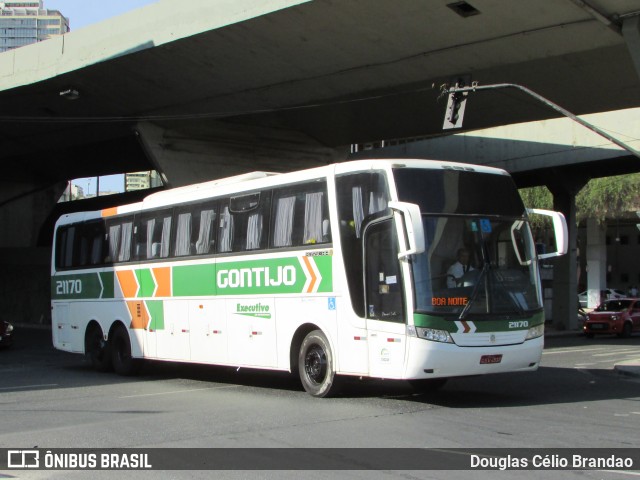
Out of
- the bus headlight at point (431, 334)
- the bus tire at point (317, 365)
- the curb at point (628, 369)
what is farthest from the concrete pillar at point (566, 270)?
the bus headlight at point (431, 334)

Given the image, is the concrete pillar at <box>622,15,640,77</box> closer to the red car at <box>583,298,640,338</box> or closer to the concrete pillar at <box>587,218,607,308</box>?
the red car at <box>583,298,640,338</box>

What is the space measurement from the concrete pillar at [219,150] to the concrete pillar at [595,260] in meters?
37.9

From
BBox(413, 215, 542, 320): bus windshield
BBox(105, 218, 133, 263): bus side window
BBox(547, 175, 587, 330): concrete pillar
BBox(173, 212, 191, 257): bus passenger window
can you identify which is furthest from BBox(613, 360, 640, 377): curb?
BBox(547, 175, 587, 330): concrete pillar

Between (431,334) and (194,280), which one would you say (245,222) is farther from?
(431,334)

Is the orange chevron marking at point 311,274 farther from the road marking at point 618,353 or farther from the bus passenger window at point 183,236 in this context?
the road marking at point 618,353

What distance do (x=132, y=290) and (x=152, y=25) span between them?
954 centimetres

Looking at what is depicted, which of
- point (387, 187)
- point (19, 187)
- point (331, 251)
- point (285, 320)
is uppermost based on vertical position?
point (19, 187)

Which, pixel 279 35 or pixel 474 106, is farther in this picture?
pixel 474 106

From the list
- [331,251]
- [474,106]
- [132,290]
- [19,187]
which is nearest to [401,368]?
[331,251]

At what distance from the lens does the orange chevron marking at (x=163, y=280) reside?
16641mm

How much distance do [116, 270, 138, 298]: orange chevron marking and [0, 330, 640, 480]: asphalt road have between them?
6.19 feet

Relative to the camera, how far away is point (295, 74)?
986 inches

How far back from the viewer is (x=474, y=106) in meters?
28.4

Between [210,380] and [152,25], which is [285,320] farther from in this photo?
[152,25]
